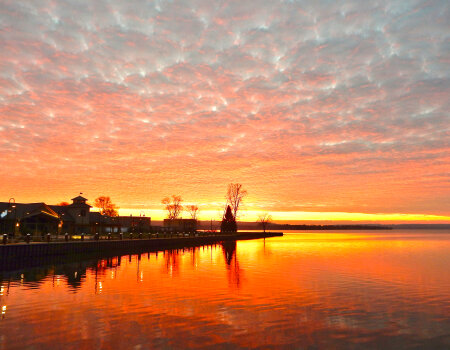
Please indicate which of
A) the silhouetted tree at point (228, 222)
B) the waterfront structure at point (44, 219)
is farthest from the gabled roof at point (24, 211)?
the silhouetted tree at point (228, 222)

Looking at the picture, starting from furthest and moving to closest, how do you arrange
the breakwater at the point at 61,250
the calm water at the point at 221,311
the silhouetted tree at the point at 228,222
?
the silhouetted tree at the point at 228,222 < the breakwater at the point at 61,250 < the calm water at the point at 221,311

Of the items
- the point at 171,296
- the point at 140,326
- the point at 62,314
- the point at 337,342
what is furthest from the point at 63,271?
the point at 337,342

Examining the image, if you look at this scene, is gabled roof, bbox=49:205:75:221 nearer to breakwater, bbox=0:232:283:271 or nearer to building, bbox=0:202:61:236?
building, bbox=0:202:61:236

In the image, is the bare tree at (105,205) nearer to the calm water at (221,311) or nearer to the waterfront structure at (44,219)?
the waterfront structure at (44,219)

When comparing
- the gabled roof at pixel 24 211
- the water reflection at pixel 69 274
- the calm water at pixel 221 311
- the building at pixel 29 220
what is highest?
the gabled roof at pixel 24 211

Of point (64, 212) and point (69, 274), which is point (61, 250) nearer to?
point (69, 274)

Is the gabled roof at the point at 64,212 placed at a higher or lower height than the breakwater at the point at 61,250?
higher

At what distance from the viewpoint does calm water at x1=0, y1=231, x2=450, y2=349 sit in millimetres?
17094

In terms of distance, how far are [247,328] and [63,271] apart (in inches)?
1148

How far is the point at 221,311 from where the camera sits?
911 inches

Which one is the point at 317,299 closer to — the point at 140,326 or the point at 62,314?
the point at 140,326

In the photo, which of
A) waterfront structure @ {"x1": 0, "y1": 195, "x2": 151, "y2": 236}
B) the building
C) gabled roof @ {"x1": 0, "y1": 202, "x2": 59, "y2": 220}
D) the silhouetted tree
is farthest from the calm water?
the silhouetted tree

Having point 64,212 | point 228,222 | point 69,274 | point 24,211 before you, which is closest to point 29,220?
point 24,211

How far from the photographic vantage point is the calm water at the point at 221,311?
673 inches
